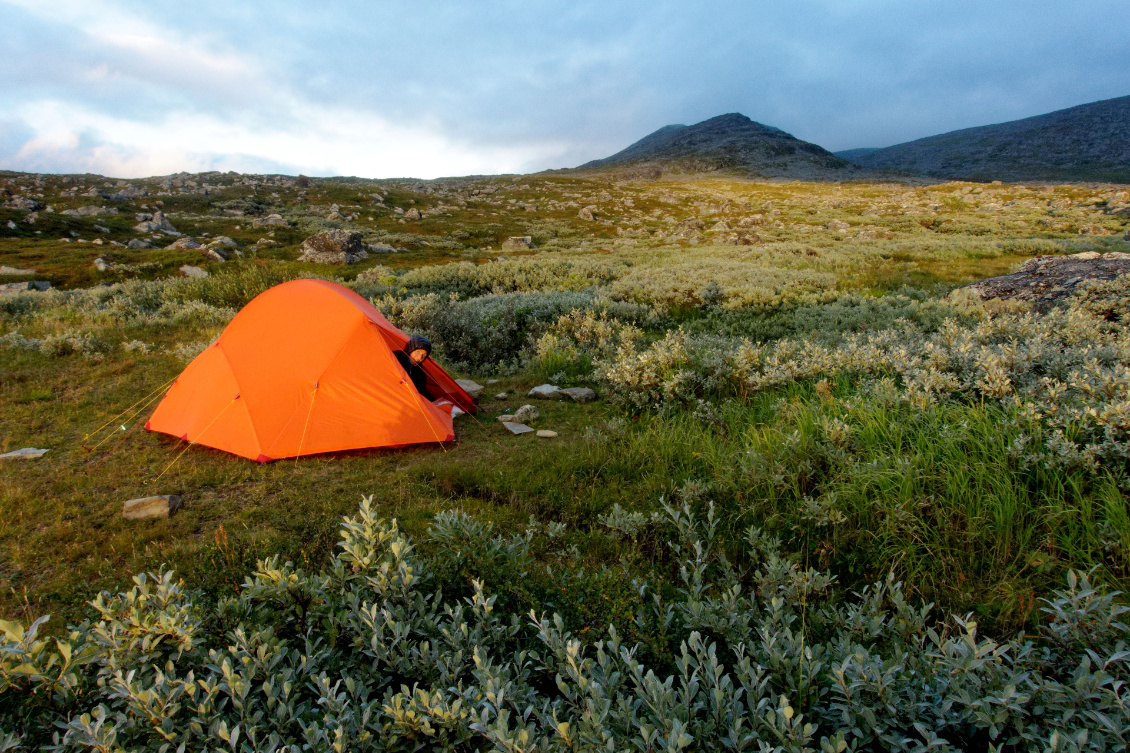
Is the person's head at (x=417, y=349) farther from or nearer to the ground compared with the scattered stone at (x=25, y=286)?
nearer to the ground

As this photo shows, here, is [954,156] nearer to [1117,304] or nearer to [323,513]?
[1117,304]

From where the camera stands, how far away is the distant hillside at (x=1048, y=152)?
420ft

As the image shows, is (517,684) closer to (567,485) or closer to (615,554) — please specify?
(615,554)


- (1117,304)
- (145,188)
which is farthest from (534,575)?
(145,188)

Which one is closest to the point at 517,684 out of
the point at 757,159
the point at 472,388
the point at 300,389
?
the point at 300,389

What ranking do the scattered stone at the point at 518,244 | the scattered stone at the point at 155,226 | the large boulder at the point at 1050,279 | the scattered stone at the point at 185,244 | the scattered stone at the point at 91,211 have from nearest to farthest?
the large boulder at the point at 1050,279 → the scattered stone at the point at 185,244 → the scattered stone at the point at 518,244 → the scattered stone at the point at 155,226 → the scattered stone at the point at 91,211

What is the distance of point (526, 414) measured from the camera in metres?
8.48

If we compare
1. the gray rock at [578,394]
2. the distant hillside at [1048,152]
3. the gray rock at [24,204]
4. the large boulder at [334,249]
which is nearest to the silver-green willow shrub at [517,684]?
the gray rock at [578,394]

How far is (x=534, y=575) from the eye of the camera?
412 cm

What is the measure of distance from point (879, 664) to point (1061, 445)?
334 centimetres

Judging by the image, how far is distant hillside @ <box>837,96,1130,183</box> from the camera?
420 ft

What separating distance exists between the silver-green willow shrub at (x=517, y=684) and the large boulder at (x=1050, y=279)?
12.6 m

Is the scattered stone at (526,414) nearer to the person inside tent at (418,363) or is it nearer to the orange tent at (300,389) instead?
the person inside tent at (418,363)

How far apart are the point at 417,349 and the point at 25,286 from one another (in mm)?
26996
